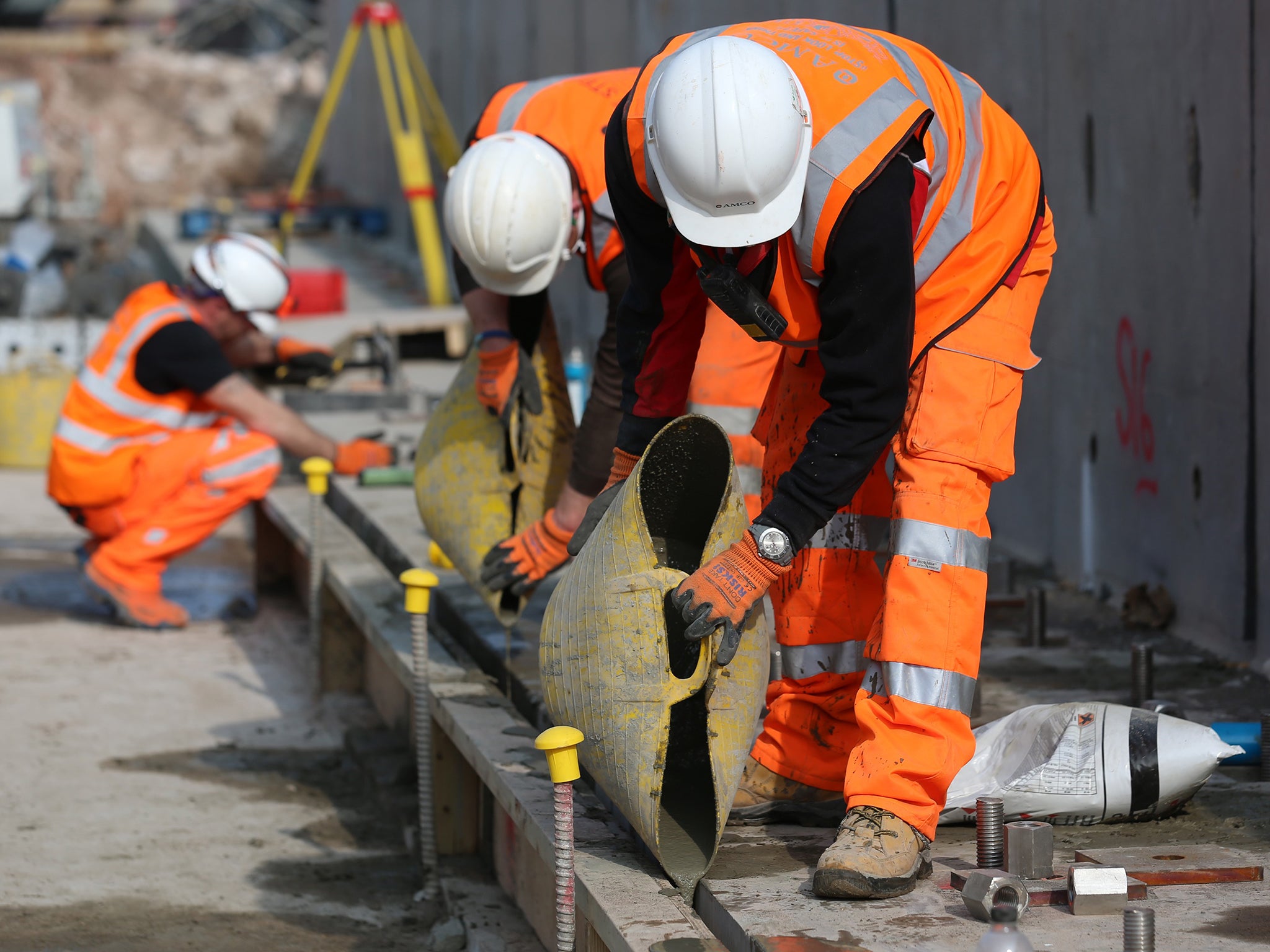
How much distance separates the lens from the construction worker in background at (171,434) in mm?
5891

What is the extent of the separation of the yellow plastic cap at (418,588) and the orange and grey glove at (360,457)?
2.60 m

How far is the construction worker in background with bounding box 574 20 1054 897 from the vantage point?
2480 millimetres

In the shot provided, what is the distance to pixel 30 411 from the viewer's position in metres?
9.09

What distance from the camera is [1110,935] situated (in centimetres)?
235

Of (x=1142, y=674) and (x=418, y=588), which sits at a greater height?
(x=418, y=588)

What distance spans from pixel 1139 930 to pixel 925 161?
1.24 m

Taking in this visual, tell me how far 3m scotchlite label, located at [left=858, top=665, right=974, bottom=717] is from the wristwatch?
0.26m

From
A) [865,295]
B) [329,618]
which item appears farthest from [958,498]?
[329,618]

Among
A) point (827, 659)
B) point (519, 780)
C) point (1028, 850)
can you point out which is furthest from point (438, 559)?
point (1028, 850)

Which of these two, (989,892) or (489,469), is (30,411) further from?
(989,892)

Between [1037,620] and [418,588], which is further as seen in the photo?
[1037,620]

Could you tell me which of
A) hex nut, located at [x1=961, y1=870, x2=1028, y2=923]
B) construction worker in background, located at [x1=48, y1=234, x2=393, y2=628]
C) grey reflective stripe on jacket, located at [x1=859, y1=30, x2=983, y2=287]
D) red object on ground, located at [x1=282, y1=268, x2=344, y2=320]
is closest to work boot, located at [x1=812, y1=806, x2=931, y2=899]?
hex nut, located at [x1=961, y1=870, x2=1028, y2=923]

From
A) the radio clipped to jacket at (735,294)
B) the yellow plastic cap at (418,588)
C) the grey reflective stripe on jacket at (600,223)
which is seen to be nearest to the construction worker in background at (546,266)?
the grey reflective stripe on jacket at (600,223)

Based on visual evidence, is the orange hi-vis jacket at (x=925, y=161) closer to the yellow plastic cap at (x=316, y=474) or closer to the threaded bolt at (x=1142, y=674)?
the threaded bolt at (x=1142, y=674)
